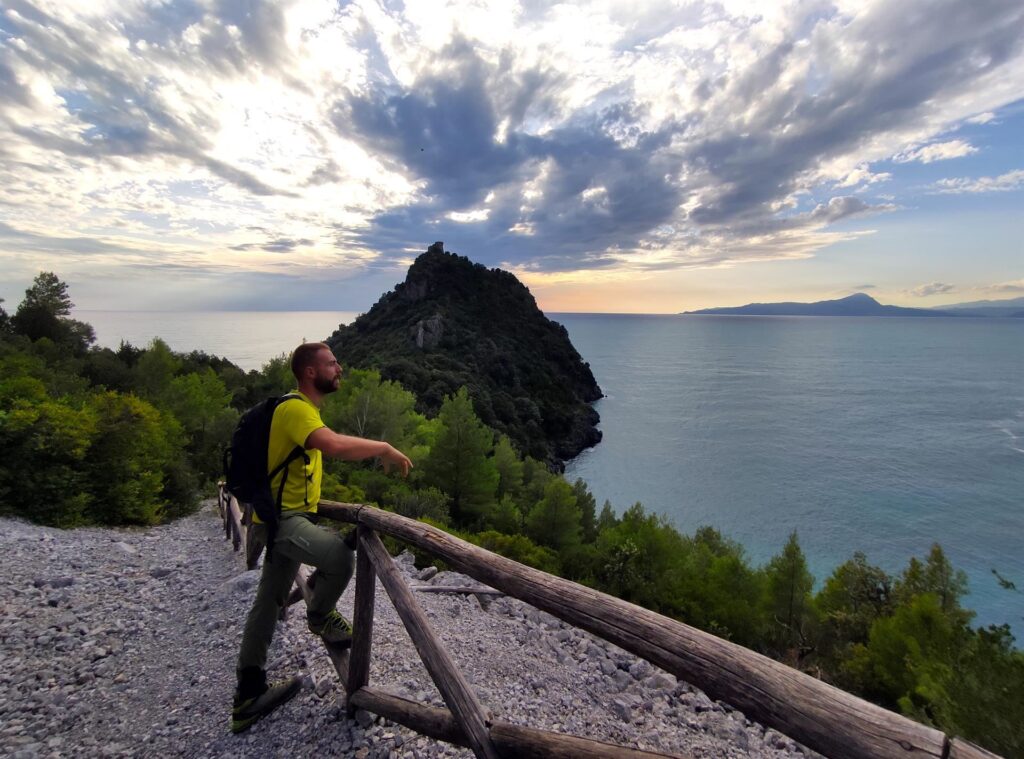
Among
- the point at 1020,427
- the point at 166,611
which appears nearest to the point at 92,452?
the point at 166,611

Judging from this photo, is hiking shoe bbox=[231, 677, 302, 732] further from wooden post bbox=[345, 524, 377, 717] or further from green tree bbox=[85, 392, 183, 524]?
green tree bbox=[85, 392, 183, 524]

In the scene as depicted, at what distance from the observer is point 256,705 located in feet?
11.0

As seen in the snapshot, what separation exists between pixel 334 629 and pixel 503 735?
1581 millimetres

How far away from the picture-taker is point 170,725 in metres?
3.56

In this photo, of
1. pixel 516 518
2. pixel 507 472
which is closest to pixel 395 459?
pixel 516 518

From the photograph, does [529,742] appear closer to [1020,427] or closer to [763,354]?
[1020,427]

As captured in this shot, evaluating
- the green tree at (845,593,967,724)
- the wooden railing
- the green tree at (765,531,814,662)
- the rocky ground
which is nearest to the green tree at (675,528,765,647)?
the green tree at (765,531,814,662)

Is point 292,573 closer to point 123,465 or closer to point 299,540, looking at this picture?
point 299,540

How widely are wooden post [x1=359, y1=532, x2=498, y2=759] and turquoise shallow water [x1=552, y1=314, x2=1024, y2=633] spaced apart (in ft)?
122

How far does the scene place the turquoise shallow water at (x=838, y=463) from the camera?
36656 millimetres

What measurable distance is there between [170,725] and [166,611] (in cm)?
263

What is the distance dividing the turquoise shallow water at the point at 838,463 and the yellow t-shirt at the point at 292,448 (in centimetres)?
3769

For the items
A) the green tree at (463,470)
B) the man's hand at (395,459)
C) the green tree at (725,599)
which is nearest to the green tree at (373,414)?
the green tree at (463,470)

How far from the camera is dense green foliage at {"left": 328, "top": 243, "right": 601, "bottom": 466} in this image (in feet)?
197
